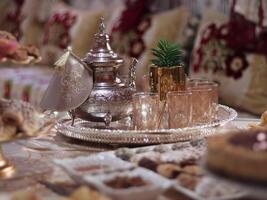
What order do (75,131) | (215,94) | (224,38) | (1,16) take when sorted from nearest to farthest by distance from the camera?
(75,131) < (215,94) < (224,38) < (1,16)

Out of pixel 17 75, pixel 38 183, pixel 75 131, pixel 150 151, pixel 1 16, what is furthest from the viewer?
pixel 1 16

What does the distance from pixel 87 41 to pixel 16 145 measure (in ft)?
7.20

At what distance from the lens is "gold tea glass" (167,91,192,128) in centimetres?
162

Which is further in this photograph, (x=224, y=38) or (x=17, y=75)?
(x=17, y=75)

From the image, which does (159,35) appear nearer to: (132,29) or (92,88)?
(132,29)

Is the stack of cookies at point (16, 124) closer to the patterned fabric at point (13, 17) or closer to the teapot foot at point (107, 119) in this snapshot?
the teapot foot at point (107, 119)

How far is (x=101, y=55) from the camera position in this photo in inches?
66.8

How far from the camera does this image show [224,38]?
2949mm

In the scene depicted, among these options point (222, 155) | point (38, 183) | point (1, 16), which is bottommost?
point (38, 183)

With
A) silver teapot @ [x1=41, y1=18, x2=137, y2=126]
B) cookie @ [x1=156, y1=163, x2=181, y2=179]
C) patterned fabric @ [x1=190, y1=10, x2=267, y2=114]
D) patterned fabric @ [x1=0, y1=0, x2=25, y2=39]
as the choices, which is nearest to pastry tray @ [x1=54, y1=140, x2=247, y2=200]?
cookie @ [x1=156, y1=163, x2=181, y2=179]

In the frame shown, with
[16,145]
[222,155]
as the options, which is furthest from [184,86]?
[222,155]

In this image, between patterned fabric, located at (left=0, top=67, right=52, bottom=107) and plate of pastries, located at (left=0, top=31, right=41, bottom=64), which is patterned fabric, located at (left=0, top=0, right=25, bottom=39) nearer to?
patterned fabric, located at (left=0, top=67, right=52, bottom=107)

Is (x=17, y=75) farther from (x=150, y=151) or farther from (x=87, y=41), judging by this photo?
(x=150, y=151)

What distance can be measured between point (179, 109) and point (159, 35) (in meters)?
1.74
